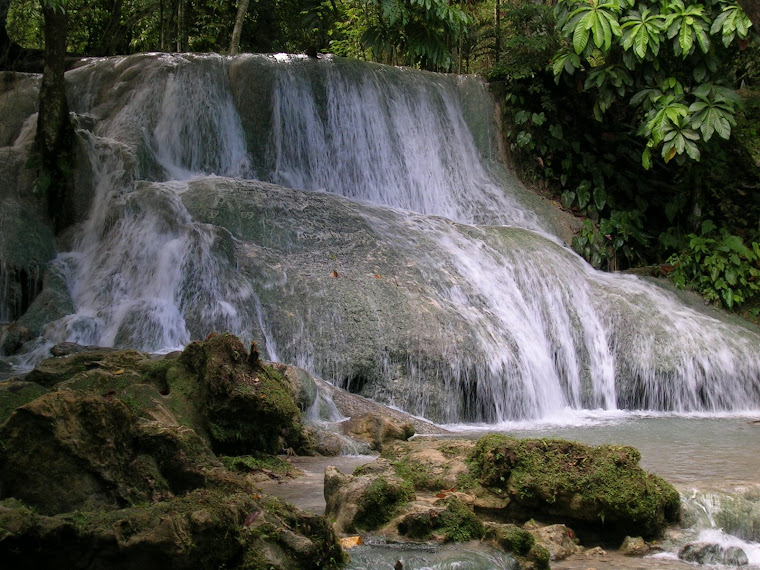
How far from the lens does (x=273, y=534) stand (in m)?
2.76

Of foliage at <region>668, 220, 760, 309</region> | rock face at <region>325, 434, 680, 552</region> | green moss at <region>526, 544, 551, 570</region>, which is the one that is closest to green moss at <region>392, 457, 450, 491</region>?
rock face at <region>325, 434, 680, 552</region>

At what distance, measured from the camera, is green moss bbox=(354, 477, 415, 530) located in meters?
3.42

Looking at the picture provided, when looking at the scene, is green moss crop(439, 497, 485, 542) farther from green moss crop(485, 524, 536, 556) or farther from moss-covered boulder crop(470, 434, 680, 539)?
moss-covered boulder crop(470, 434, 680, 539)

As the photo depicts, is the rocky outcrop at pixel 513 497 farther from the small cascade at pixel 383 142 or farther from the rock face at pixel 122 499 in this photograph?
the small cascade at pixel 383 142

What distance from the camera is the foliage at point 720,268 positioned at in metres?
10.6

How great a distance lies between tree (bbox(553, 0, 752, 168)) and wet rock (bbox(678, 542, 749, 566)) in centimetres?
719

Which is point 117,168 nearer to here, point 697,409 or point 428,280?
point 428,280

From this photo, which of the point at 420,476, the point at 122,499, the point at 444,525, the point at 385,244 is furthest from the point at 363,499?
the point at 385,244

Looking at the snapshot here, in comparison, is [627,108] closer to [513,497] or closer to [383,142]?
[383,142]

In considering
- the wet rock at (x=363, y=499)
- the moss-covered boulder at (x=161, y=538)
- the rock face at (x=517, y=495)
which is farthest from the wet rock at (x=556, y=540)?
the moss-covered boulder at (x=161, y=538)

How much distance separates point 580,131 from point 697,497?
9.80 m

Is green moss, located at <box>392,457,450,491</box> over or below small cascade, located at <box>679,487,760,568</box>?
over

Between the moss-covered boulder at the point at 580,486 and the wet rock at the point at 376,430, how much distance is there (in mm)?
1784

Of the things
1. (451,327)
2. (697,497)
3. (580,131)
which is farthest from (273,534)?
(580,131)
